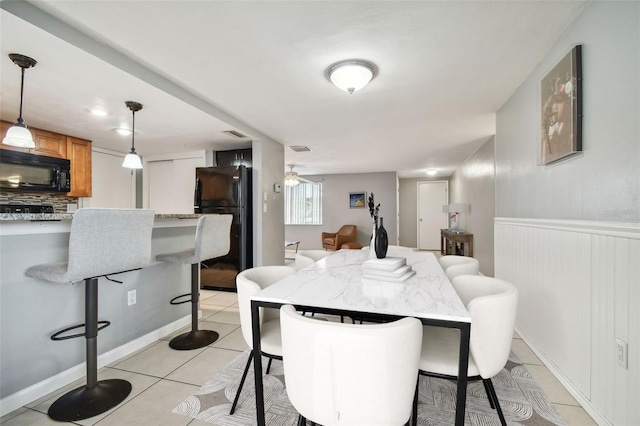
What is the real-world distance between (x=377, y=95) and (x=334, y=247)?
466cm

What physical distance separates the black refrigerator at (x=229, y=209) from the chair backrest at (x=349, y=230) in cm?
391

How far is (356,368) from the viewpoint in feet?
2.81

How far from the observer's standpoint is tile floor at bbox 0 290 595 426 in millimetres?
1523

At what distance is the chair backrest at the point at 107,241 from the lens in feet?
4.88

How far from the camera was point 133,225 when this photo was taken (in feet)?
5.75

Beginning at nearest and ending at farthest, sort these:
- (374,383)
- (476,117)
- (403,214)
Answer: (374,383) → (476,117) → (403,214)

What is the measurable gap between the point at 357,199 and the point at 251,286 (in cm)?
679

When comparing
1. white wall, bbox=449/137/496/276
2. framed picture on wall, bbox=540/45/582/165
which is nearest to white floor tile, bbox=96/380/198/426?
framed picture on wall, bbox=540/45/582/165

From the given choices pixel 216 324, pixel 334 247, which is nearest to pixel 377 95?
pixel 216 324

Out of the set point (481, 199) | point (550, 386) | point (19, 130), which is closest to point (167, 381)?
point (19, 130)

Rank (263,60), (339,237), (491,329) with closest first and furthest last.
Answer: (491,329) → (263,60) → (339,237)

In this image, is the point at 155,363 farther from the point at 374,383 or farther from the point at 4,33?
the point at 4,33

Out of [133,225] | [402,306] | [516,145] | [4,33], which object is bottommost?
[402,306]

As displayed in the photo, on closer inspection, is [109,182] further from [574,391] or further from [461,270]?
[574,391]
